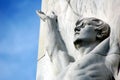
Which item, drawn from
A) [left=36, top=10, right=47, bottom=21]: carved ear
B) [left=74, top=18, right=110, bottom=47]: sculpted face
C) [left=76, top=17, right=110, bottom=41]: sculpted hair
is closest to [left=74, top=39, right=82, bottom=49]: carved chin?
[left=74, top=18, right=110, bottom=47]: sculpted face

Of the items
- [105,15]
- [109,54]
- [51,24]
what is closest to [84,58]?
[109,54]

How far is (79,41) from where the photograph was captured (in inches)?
190

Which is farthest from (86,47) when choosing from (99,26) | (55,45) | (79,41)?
(55,45)

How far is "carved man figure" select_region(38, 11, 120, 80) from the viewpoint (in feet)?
14.6

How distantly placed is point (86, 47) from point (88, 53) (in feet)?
0.34

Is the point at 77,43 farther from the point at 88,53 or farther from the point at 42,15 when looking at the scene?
the point at 42,15

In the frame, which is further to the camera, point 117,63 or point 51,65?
point 51,65

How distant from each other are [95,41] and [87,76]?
51 cm

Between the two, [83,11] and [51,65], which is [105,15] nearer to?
[83,11]

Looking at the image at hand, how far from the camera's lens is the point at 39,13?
581cm

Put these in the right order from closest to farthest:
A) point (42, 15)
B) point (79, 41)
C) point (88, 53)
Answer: point (88, 53), point (79, 41), point (42, 15)

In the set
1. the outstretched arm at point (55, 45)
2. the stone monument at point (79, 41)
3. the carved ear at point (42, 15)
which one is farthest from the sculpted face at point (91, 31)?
the carved ear at point (42, 15)

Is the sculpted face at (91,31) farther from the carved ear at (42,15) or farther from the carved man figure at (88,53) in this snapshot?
the carved ear at (42,15)

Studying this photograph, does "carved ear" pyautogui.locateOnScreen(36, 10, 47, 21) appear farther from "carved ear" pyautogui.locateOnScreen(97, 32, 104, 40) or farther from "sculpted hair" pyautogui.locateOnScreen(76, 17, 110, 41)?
"carved ear" pyautogui.locateOnScreen(97, 32, 104, 40)
